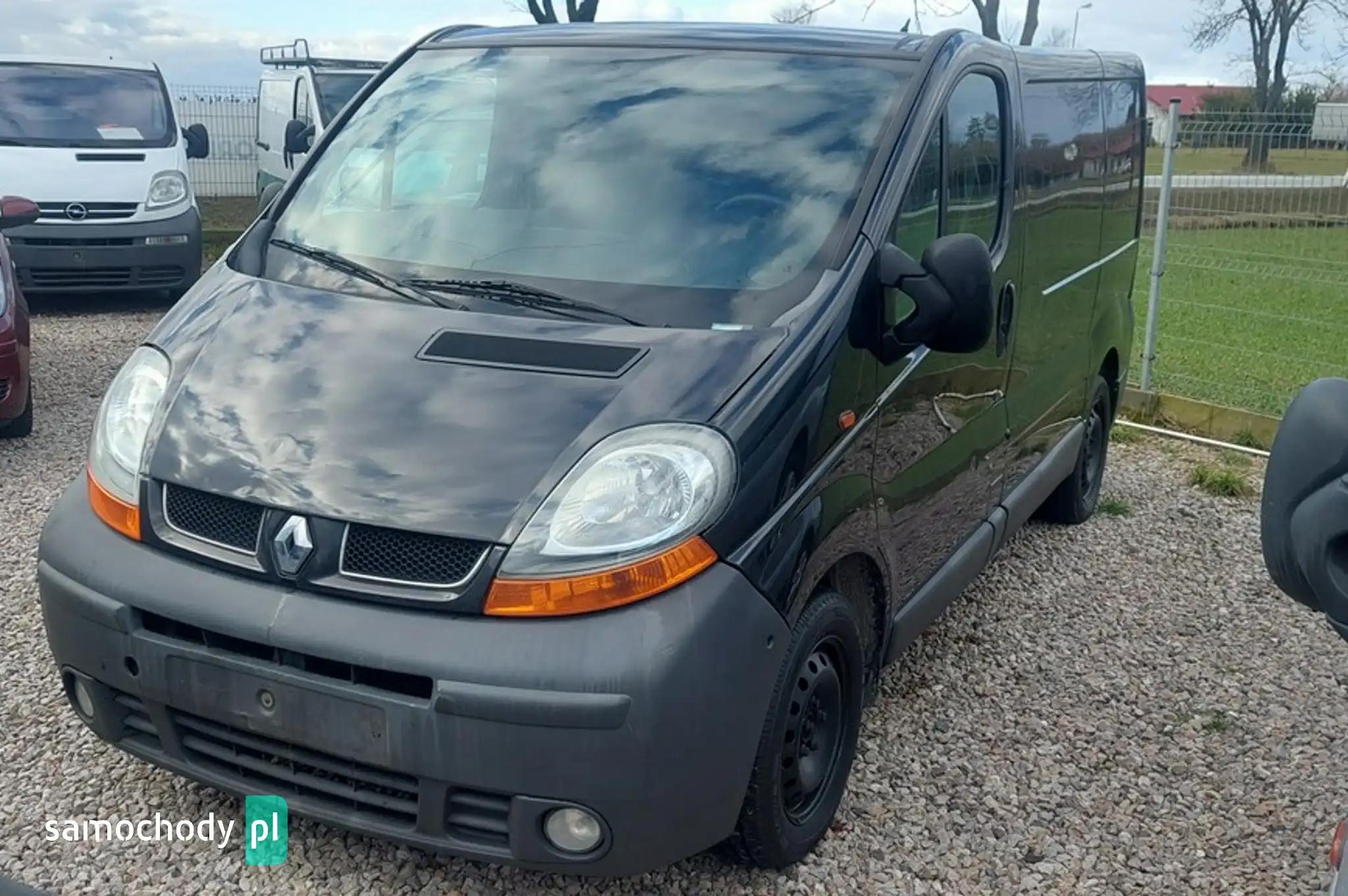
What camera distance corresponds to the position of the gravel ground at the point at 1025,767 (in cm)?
304

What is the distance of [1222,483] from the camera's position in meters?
6.55

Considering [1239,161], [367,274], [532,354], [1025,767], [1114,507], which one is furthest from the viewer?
[1239,161]

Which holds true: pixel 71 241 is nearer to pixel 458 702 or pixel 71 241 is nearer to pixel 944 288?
pixel 944 288

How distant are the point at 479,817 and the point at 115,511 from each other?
1085 mm

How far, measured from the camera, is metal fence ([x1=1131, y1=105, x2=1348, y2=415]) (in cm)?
720

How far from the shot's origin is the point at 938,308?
9.97ft

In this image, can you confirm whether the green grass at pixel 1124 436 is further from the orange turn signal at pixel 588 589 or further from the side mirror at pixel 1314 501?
the side mirror at pixel 1314 501

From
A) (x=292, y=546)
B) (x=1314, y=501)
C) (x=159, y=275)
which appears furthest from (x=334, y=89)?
(x=1314, y=501)

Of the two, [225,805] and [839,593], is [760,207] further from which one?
[225,805]

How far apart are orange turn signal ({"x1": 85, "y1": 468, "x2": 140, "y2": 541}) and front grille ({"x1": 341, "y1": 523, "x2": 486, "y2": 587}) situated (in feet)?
1.88

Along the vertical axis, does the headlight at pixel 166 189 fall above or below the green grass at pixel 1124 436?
above

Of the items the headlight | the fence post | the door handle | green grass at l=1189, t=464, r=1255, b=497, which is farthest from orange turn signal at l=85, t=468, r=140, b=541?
the headlight

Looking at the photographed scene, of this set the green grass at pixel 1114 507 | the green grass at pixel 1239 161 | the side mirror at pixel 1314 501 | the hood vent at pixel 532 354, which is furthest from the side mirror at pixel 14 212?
→ the side mirror at pixel 1314 501

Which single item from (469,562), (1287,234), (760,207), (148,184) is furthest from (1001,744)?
(148,184)
